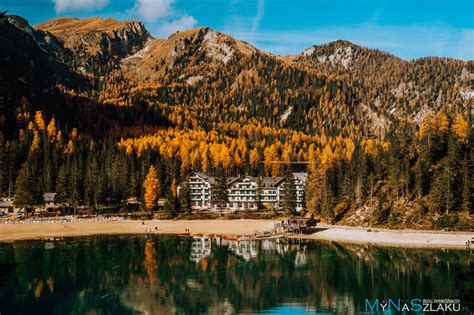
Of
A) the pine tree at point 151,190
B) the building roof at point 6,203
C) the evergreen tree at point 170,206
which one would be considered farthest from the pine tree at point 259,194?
the building roof at point 6,203

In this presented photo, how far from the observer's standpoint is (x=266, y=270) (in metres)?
65.5

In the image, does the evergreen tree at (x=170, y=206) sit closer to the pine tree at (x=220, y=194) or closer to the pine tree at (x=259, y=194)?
the pine tree at (x=220, y=194)

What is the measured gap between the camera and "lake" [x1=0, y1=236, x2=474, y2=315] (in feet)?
160

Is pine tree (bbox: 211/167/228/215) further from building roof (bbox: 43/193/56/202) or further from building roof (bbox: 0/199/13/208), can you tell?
building roof (bbox: 0/199/13/208)

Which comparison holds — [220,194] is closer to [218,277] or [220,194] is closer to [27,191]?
[27,191]

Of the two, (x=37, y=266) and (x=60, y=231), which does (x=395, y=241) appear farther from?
(x=60, y=231)

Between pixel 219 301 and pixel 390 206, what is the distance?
5825 cm

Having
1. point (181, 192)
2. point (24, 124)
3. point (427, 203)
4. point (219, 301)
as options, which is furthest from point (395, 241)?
point (24, 124)

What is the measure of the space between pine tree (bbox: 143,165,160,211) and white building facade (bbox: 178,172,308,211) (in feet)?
32.3

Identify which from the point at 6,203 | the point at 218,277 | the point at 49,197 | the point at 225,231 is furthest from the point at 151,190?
the point at 218,277

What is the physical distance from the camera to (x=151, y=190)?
424 ft

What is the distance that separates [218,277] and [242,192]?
3186 inches

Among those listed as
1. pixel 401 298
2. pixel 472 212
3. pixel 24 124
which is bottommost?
pixel 401 298

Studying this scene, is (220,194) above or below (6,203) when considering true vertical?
above
